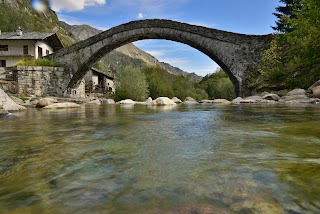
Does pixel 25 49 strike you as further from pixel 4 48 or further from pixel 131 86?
pixel 131 86

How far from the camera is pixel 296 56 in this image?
13266 millimetres

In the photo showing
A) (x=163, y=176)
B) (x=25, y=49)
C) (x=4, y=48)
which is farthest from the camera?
(x=4, y=48)

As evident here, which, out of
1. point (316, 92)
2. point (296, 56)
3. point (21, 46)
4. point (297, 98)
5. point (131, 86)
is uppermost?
point (21, 46)

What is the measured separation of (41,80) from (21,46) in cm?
1251

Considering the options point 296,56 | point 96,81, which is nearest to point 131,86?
point 296,56

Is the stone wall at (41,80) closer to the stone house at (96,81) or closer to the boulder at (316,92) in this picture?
the stone house at (96,81)

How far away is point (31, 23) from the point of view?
57000mm

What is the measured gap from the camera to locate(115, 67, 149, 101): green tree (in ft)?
66.4

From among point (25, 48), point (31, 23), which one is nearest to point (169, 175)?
point (25, 48)

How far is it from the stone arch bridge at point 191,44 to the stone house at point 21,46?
8.97 meters

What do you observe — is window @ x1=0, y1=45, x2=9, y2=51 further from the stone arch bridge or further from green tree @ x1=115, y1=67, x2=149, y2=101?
green tree @ x1=115, y1=67, x2=149, y2=101

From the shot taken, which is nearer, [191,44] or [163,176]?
[163,176]

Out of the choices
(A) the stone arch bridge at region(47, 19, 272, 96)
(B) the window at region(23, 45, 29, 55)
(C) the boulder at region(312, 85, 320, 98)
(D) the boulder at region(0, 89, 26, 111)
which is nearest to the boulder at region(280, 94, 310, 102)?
(C) the boulder at region(312, 85, 320, 98)

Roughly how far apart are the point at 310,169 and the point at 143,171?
1066mm
